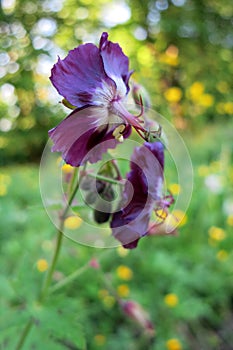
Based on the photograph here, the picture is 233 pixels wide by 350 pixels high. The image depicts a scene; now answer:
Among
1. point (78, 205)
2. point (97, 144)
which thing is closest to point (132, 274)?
point (78, 205)

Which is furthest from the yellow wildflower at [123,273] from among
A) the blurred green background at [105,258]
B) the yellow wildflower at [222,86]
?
the yellow wildflower at [222,86]

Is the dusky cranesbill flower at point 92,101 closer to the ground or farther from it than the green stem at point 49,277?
farther from it

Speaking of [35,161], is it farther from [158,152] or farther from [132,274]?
[158,152]

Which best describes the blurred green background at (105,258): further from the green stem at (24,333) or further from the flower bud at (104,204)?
the flower bud at (104,204)

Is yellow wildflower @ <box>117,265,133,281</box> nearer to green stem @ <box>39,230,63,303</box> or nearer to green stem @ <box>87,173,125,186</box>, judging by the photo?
green stem @ <box>39,230,63,303</box>

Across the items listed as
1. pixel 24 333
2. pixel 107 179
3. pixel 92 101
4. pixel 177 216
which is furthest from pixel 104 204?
pixel 177 216

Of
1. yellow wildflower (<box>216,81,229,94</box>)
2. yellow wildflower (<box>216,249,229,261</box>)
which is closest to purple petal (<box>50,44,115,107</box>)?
yellow wildflower (<box>216,249,229,261</box>)

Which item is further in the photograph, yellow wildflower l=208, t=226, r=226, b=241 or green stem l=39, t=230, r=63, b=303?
yellow wildflower l=208, t=226, r=226, b=241

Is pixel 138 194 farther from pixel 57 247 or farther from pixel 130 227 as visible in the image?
pixel 57 247
